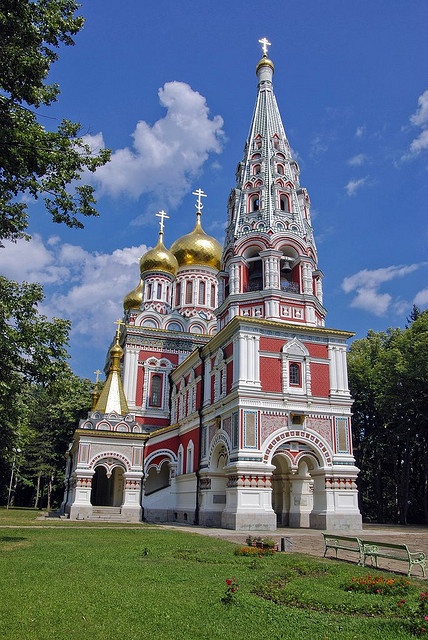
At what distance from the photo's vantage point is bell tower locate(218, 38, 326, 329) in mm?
22734

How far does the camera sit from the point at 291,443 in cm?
2016

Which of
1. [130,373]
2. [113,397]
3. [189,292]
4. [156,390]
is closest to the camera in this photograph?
[113,397]

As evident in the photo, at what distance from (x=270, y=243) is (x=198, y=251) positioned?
1446cm

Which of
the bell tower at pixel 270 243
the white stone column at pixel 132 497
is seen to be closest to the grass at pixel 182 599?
the bell tower at pixel 270 243

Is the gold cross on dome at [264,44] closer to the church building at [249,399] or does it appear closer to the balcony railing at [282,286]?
the church building at [249,399]

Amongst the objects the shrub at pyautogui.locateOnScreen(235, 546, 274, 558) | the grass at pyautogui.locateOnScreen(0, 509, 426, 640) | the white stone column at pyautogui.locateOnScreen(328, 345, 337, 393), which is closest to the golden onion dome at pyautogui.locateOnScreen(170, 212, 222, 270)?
the white stone column at pyautogui.locateOnScreen(328, 345, 337, 393)

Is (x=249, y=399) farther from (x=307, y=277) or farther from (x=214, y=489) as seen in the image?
(x=307, y=277)

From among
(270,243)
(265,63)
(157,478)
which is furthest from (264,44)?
(157,478)

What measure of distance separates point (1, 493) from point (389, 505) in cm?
3039

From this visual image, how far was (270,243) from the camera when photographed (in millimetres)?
23250

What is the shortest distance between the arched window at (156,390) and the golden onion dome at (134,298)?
7.43 meters

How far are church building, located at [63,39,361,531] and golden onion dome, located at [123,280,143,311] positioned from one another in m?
6.04

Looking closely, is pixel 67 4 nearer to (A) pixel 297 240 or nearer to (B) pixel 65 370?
(B) pixel 65 370

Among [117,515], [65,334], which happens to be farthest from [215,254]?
[65,334]
